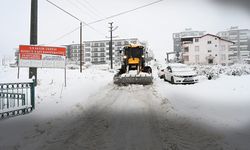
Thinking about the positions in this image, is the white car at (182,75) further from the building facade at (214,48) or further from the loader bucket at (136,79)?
the building facade at (214,48)

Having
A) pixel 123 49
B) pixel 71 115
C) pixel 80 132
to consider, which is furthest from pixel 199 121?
pixel 123 49

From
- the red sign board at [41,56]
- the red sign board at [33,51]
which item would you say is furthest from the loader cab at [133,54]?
the red sign board at [33,51]

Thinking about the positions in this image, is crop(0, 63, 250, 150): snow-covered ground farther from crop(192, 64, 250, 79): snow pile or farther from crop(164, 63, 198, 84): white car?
crop(192, 64, 250, 79): snow pile

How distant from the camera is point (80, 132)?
13.2 feet

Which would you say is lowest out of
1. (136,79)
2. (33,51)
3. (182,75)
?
(136,79)

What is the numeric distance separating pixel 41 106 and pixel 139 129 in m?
4.15

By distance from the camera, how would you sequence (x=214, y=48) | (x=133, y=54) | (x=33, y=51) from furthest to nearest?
(x=133, y=54) < (x=33, y=51) < (x=214, y=48)

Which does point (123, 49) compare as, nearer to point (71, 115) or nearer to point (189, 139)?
point (71, 115)

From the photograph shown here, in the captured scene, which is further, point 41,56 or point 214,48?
point 41,56

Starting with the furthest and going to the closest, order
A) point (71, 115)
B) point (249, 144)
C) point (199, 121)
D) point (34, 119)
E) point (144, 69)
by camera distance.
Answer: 1. point (144, 69)
2. point (71, 115)
3. point (34, 119)
4. point (199, 121)
5. point (249, 144)

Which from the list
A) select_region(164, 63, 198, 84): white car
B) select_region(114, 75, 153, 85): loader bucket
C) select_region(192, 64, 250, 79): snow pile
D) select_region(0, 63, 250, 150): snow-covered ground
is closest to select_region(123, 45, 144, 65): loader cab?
select_region(114, 75, 153, 85): loader bucket

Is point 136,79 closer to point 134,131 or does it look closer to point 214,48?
point 214,48

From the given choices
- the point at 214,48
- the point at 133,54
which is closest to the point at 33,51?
the point at 133,54

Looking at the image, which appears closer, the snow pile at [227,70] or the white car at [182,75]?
the white car at [182,75]
